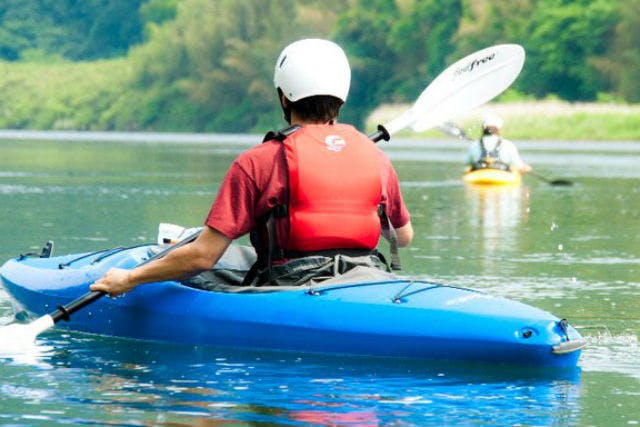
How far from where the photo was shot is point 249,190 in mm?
6285

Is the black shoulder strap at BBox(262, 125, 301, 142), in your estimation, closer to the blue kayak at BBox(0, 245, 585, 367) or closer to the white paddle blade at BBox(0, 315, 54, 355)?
the blue kayak at BBox(0, 245, 585, 367)

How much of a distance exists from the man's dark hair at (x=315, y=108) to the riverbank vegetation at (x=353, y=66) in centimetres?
4658

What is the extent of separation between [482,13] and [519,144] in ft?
67.5

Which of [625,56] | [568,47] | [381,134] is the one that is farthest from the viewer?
[568,47]

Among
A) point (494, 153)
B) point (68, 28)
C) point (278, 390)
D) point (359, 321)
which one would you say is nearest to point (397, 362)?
point (359, 321)

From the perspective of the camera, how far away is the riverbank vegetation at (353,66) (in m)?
62.3

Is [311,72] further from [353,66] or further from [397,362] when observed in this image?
[353,66]

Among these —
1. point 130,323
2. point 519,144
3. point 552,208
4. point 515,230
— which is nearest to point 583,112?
point 519,144

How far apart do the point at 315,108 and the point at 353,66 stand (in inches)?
2496

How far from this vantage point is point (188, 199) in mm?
18141

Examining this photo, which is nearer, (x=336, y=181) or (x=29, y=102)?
(x=336, y=181)

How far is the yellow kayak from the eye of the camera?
21.1 meters

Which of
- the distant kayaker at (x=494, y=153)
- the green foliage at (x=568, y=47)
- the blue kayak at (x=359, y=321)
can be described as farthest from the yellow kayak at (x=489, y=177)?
the green foliage at (x=568, y=47)

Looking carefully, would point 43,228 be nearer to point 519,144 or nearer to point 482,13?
point 519,144
